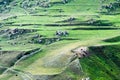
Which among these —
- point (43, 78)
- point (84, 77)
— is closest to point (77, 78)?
point (84, 77)

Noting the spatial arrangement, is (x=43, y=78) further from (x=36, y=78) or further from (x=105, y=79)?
(x=105, y=79)

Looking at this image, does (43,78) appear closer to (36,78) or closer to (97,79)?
(36,78)

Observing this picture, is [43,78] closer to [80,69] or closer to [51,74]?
[51,74]

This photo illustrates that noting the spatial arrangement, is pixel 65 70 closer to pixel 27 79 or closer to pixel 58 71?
pixel 58 71

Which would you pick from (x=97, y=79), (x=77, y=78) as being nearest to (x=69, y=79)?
(x=77, y=78)

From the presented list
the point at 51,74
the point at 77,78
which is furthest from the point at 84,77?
the point at 51,74

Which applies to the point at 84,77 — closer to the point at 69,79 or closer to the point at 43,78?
the point at 69,79
